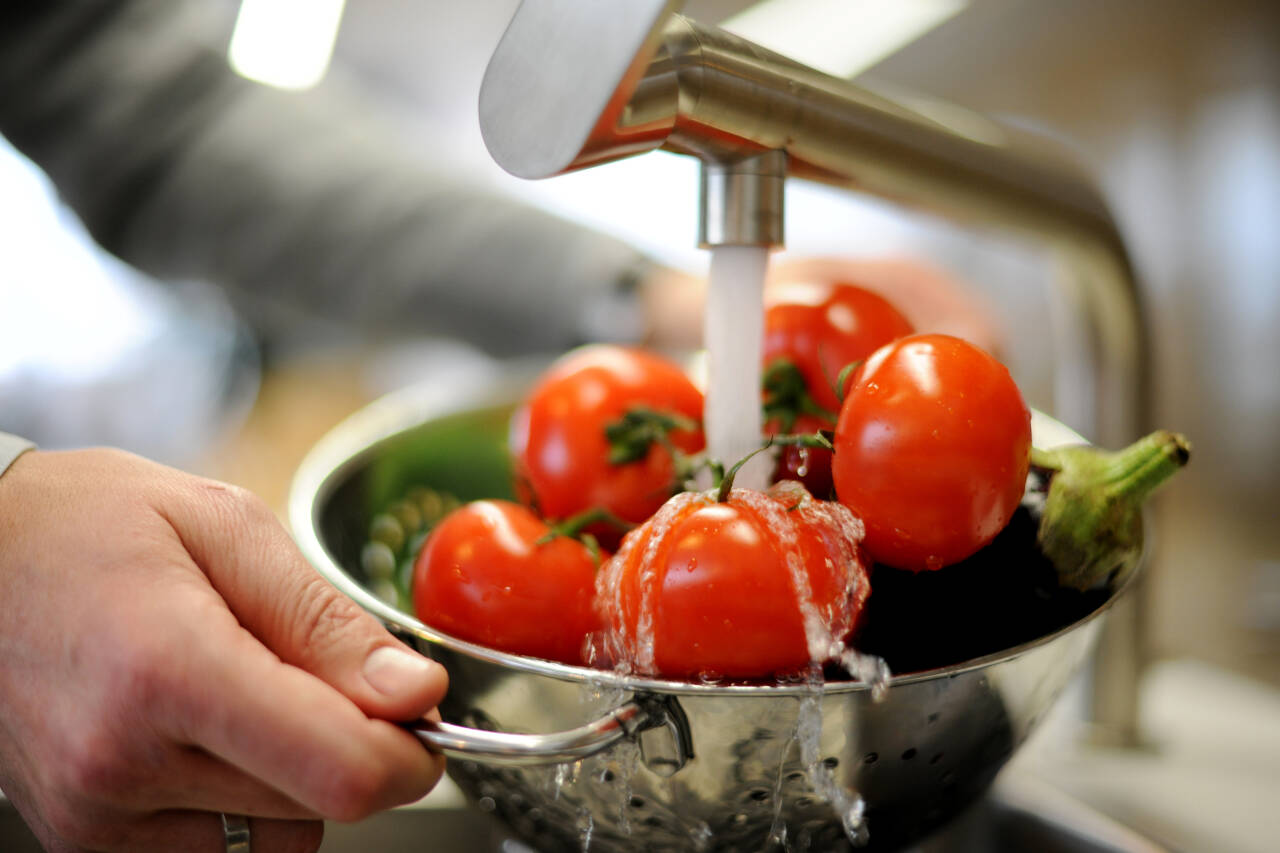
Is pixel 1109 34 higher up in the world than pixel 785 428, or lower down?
higher up

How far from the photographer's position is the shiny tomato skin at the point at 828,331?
1.25ft

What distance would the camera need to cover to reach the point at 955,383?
28 cm

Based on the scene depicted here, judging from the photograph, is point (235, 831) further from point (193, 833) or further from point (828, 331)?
point (828, 331)

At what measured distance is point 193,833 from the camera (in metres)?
0.27

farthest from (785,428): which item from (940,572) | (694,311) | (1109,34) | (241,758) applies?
(1109,34)

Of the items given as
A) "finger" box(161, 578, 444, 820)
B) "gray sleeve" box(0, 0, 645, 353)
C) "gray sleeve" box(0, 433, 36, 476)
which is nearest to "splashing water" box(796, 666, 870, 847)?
"finger" box(161, 578, 444, 820)

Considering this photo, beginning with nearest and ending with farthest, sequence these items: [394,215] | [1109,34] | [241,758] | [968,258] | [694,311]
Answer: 1. [241,758]
2. [694,311]
3. [394,215]
4. [1109,34]
5. [968,258]

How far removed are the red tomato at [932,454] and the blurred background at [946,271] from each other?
0.83 metres

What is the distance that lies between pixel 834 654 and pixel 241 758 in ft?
0.52

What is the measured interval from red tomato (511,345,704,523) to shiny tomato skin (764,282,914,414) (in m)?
0.05

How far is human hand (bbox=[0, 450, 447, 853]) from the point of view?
0.23m

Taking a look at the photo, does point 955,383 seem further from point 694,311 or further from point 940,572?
point 694,311

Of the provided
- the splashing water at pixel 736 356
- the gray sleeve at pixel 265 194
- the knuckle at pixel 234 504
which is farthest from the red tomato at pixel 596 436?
the gray sleeve at pixel 265 194

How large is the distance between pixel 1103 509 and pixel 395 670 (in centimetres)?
24
